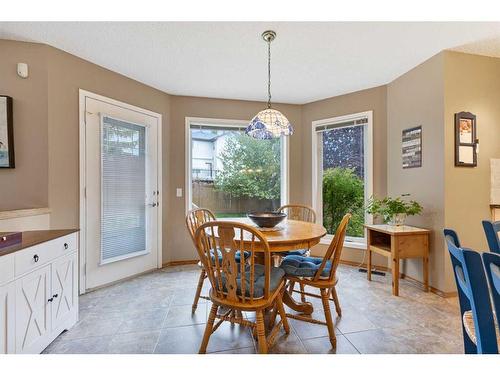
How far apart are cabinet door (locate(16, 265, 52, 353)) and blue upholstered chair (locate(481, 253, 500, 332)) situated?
2229 millimetres

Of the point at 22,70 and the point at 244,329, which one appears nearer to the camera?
the point at 244,329

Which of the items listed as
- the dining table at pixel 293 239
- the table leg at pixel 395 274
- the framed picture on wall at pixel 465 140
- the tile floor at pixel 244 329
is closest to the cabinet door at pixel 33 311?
the tile floor at pixel 244 329

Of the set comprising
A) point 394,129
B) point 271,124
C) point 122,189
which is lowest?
point 122,189

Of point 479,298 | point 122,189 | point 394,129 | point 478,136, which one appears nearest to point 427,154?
point 478,136

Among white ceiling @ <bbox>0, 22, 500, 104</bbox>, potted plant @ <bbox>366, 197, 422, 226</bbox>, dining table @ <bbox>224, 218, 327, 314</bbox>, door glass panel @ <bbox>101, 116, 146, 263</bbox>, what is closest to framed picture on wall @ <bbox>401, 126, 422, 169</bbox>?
potted plant @ <bbox>366, 197, 422, 226</bbox>

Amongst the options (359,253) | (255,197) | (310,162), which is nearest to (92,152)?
(255,197)

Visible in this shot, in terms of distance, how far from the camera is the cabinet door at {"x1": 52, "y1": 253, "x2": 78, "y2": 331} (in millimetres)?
1806

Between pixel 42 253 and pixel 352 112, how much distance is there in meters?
3.64

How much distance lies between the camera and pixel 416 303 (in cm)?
239

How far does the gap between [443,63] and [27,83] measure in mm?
3907

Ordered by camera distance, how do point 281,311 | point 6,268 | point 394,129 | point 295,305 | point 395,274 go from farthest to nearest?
point 394,129, point 395,274, point 295,305, point 281,311, point 6,268

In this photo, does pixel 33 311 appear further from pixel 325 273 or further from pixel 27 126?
pixel 325 273

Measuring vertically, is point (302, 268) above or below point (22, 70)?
below

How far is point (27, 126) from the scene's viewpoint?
7.57 ft
